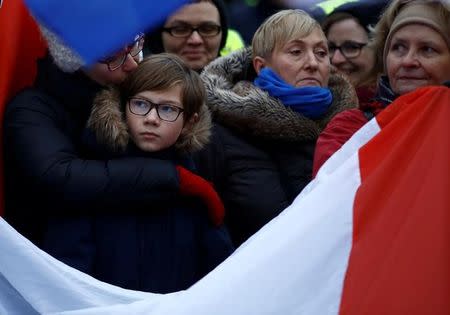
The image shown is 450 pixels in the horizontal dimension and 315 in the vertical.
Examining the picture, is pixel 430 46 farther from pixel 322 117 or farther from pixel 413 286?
pixel 413 286

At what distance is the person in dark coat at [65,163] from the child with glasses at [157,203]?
0.10 ft

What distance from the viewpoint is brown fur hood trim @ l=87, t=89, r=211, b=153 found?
3.52 m

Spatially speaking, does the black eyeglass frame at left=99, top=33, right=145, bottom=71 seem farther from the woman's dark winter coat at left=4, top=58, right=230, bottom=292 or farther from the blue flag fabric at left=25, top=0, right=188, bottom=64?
the blue flag fabric at left=25, top=0, right=188, bottom=64

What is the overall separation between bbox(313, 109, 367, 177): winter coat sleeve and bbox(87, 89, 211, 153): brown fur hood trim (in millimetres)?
424

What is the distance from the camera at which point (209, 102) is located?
4090 millimetres

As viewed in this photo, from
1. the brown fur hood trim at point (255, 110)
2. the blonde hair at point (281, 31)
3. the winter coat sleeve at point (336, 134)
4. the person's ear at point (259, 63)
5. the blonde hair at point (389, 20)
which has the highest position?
the blonde hair at point (389, 20)

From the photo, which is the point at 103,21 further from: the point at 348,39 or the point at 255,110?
the point at 348,39

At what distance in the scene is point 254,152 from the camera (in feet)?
13.1

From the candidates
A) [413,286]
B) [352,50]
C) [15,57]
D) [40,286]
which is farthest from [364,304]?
[352,50]

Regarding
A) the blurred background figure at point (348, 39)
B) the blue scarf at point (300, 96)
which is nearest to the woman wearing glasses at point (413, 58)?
the blue scarf at point (300, 96)

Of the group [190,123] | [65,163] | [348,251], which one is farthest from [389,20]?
[65,163]

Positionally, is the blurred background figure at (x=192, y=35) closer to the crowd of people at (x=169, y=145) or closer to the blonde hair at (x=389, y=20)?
the crowd of people at (x=169, y=145)

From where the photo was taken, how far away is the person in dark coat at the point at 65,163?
3.40 m

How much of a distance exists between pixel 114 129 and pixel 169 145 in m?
0.23
